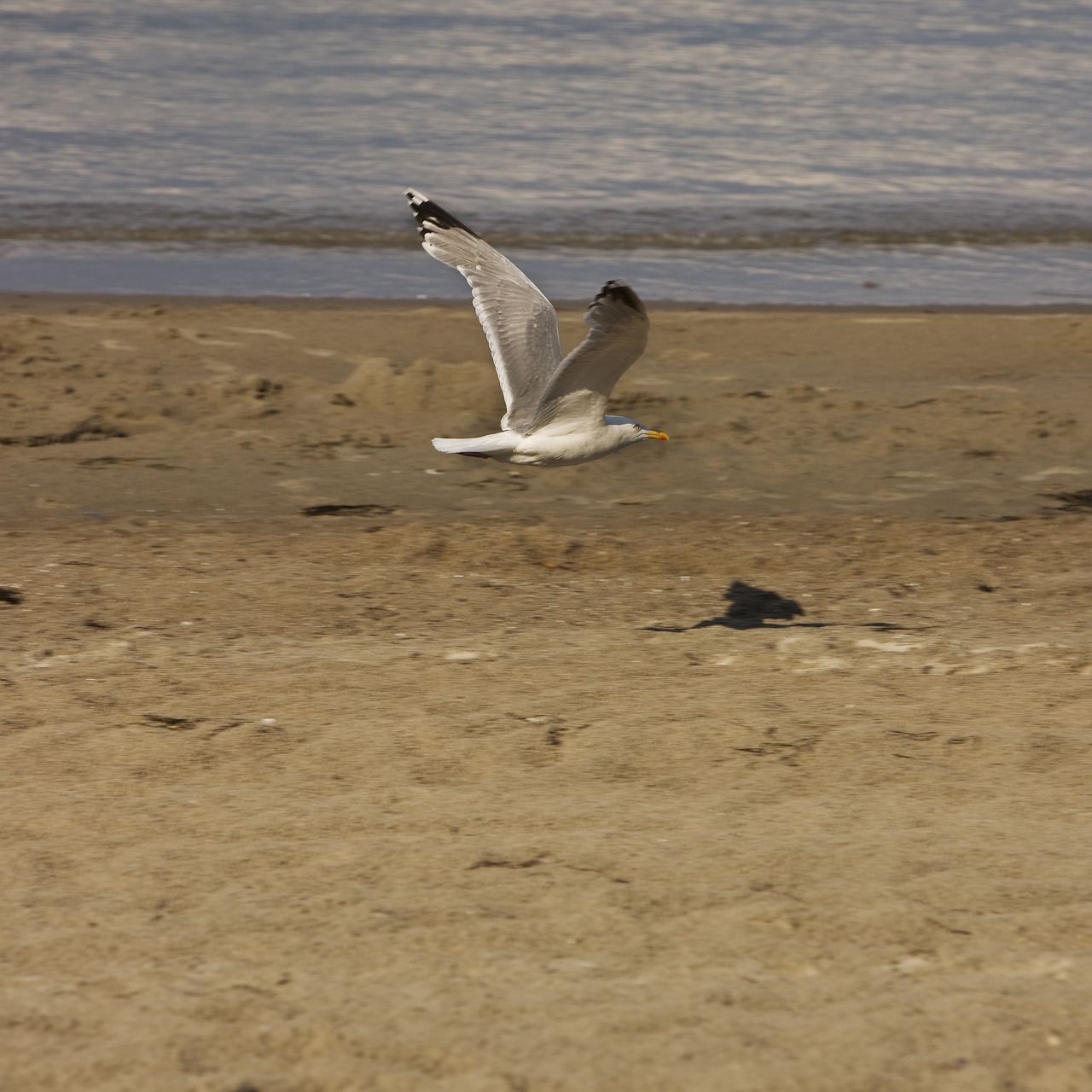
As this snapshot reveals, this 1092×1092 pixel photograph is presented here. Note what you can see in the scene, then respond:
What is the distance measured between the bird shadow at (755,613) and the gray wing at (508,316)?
1.09 metres

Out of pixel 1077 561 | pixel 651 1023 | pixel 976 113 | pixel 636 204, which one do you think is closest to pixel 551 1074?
pixel 651 1023

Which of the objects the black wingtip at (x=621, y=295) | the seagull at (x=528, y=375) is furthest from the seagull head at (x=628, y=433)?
the black wingtip at (x=621, y=295)

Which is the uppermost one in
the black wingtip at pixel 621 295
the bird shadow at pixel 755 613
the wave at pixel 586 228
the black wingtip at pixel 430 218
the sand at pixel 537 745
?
the black wingtip at pixel 430 218

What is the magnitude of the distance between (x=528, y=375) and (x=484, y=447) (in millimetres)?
424

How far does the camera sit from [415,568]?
6.45 metres

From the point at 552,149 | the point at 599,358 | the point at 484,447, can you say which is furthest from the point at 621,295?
the point at 552,149

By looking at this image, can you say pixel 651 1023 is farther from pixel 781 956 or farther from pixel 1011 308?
pixel 1011 308

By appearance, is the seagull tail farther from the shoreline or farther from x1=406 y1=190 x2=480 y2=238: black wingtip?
the shoreline

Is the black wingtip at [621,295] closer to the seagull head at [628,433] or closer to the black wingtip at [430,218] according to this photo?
the seagull head at [628,433]

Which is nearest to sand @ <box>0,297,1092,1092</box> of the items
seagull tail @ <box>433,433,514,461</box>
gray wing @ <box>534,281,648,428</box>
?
seagull tail @ <box>433,433,514,461</box>

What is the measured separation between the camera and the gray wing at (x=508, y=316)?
6191 millimetres

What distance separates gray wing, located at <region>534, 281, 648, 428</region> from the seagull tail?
16 cm

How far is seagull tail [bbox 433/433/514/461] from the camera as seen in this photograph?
19.4 feet

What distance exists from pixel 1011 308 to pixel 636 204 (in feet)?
17.2
